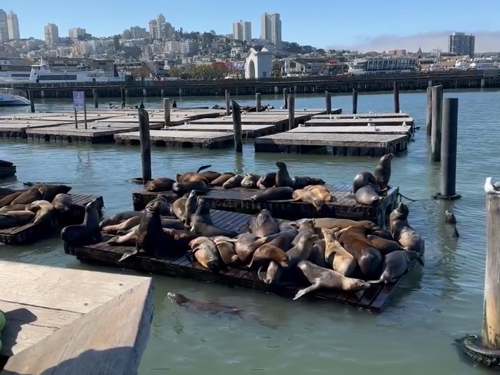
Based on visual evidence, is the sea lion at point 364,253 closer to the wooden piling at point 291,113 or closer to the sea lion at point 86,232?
the sea lion at point 86,232

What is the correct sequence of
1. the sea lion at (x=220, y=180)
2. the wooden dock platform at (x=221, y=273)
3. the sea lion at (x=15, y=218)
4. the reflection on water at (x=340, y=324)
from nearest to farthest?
the reflection on water at (x=340, y=324)
the wooden dock platform at (x=221, y=273)
the sea lion at (x=15, y=218)
the sea lion at (x=220, y=180)

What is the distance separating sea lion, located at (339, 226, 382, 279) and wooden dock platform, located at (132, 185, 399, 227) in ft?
5.99

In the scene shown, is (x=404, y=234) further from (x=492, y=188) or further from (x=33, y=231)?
(x=33, y=231)

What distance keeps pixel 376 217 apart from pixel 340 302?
2.84 m

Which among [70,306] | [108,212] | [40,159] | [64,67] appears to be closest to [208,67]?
[64,67]

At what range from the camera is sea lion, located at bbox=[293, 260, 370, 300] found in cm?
523

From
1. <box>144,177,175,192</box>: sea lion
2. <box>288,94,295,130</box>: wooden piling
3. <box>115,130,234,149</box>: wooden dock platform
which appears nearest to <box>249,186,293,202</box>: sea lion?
<box>144,177,175,192</box>: sea lion

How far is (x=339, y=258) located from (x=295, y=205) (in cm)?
277

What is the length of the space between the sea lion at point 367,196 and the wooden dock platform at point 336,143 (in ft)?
21.6

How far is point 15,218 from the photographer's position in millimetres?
8023

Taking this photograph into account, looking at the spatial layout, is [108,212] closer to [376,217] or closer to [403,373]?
[376,217]

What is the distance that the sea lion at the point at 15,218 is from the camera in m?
7.95

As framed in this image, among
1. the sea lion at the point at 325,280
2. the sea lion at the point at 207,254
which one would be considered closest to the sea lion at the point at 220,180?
the sea lion at the point at 207,254

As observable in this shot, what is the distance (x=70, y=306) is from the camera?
2.14m
